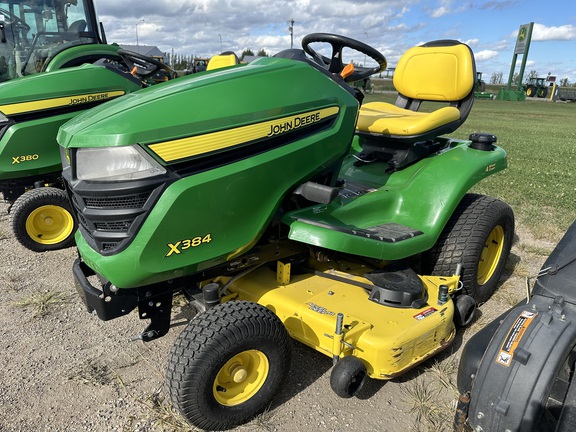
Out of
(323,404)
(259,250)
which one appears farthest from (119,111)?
(323,404)

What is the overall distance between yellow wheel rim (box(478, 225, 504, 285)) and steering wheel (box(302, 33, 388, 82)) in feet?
4.57

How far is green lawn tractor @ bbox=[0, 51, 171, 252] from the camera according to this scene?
12.6ft

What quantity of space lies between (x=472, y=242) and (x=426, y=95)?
1252mm

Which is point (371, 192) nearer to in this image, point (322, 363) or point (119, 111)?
point (322, 363)

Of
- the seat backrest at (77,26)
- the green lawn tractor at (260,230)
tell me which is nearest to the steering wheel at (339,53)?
the green lawn tractor at (260,230)

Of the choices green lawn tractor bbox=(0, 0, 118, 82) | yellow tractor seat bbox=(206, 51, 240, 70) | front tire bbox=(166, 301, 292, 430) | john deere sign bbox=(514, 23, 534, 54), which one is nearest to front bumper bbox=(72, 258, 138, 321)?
front tire bbox=(166, 301, 292, 430)

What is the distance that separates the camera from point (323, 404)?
214 cm

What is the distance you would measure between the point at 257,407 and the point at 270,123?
121cm

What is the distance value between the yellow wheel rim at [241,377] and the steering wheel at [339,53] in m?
1.44

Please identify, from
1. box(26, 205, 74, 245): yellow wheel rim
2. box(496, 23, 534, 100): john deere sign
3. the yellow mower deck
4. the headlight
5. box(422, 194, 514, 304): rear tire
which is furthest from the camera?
box(496, 23, 534, 100): john deere sign

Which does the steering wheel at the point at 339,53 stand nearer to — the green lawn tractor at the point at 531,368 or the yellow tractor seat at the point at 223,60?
the yellow tractor seat at the point at 223,60

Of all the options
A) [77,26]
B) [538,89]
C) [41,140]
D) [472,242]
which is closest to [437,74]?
[472,242]

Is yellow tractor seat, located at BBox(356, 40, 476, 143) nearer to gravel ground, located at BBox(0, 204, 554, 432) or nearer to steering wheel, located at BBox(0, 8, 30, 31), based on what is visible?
gravel ground, located at BBox(0, 204, 554, 432)

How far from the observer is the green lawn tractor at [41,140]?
3.83m
